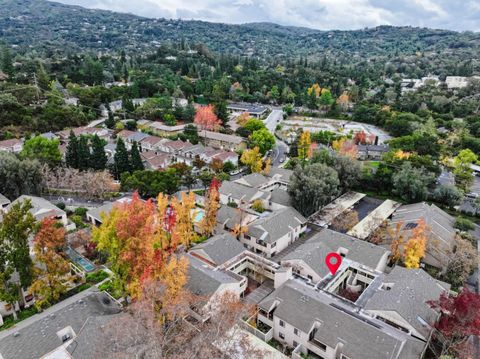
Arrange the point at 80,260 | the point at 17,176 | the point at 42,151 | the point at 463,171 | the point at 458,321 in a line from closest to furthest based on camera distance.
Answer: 1. the point at 458,321
2. the point at 80,260
3. the point at 17,176
4. the point at 42,151
5. the point at 463,171

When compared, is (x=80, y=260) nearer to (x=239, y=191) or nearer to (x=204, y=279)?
(x=204, y=279)

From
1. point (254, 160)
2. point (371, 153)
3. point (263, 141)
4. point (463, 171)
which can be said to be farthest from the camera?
point (371, 153)

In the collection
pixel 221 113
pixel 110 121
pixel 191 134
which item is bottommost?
pixel 191 134

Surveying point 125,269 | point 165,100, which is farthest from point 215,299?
point 165,100

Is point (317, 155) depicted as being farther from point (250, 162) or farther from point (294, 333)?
point (294, 333)

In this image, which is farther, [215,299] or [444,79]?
[444,79]

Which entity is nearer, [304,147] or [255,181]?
[255,181]

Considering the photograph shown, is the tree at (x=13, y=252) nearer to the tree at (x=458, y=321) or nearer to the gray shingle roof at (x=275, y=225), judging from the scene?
the gray shingle roof at (x=275, y=225)

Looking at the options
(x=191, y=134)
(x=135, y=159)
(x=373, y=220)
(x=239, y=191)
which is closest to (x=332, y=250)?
(x=373, y=220)
